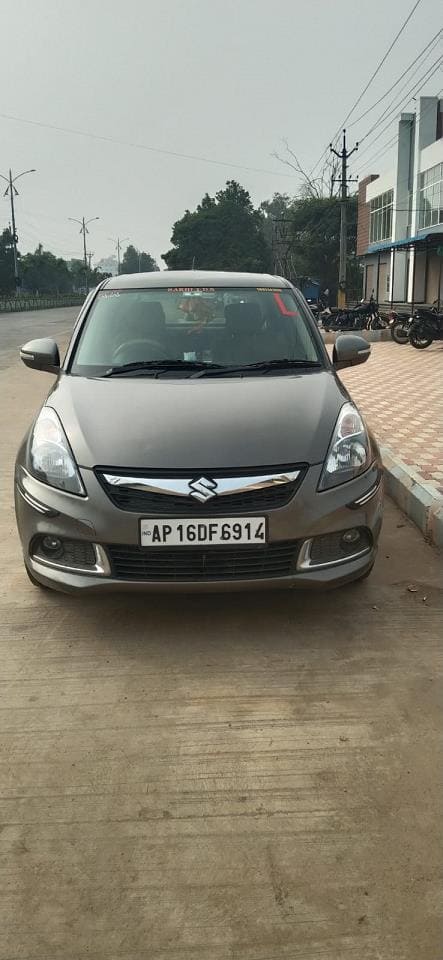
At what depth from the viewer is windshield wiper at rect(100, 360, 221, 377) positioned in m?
3.90

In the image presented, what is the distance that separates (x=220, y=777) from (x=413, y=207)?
130ft

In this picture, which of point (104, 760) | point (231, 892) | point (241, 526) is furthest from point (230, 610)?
point (231, 892)

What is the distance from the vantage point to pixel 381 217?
43719mm

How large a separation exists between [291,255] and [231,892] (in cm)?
6196

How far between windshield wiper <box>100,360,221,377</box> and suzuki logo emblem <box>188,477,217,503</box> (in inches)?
41.6

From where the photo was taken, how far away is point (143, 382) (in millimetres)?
3723

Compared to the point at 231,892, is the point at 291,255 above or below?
above

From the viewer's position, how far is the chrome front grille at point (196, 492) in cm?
298

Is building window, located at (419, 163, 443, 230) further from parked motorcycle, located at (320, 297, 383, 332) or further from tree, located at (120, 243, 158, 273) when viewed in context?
tree, located at (120, 243, 158, 273)

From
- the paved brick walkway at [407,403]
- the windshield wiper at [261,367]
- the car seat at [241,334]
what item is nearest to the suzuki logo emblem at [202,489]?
the windshield wiper at [261,367]

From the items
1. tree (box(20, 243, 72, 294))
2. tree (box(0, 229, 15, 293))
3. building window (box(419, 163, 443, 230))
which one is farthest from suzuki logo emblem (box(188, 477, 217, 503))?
tree (box(20, 243, 72, 294))

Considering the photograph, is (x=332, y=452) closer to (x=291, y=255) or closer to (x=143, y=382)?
(x=143, y=382)

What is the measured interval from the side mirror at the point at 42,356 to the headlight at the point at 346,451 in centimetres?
168

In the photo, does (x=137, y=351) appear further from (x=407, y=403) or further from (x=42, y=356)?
(x=407, y=403)
